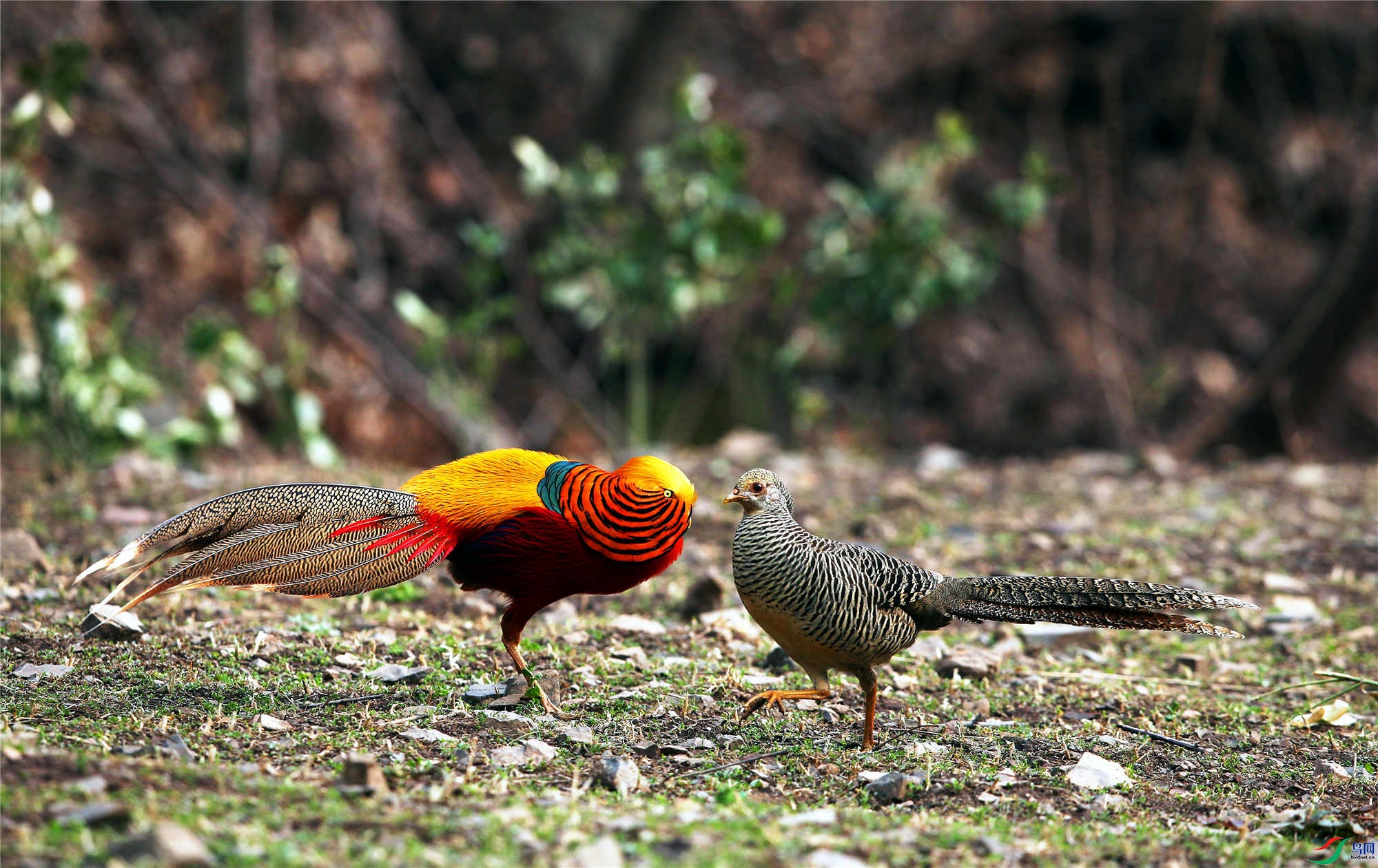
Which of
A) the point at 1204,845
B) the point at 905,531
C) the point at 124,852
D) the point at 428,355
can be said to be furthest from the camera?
the point at 428,355

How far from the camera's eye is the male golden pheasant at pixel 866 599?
3449 mm

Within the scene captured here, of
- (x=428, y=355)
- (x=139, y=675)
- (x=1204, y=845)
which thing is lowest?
(x=1204, y=845)

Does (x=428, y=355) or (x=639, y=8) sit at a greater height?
(x=639, y=8)

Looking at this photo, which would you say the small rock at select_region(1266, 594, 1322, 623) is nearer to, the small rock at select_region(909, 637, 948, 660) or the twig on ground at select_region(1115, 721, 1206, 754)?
the small rock at select_region(909, 637, 948, 660)

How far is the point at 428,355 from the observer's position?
7.70m

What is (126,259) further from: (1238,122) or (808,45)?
(1238,122)

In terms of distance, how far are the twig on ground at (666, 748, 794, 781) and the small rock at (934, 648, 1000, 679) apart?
0.99m

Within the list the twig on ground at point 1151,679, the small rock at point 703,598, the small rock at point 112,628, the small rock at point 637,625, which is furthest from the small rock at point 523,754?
the twig on ground at point 1151,679

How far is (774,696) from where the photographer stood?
A: 12.1ft

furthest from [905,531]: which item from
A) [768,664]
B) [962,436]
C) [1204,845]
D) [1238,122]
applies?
[1238,122]

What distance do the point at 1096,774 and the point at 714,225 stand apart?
4735mm

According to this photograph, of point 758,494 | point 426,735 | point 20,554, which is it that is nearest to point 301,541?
point 426,735

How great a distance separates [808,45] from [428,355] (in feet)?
15.2

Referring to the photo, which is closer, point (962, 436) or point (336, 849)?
point (336, 849)
